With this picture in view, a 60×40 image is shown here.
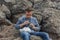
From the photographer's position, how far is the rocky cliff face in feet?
23.1

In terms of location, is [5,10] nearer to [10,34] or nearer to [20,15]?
[20,15]

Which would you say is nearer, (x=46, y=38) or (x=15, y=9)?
(x=46, y=38)

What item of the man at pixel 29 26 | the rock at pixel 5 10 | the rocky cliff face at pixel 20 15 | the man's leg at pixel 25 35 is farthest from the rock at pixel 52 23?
the man's leg at pixel 25 35

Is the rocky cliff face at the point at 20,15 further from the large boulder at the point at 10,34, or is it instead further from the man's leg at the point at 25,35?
the man's leg at the point at 25,35

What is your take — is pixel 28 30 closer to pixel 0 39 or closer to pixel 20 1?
pixel 0 39

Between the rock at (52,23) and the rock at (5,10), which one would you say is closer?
the rock at (52,23)

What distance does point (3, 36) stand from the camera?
6.68 m

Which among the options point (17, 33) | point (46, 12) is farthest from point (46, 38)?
point (46, 12)

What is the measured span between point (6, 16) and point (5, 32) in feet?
5.07

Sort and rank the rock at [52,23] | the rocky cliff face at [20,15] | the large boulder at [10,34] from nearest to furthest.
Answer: the large boulder at [10,34]
the rocky cliff face at [20,15]
the rock at [52,23]

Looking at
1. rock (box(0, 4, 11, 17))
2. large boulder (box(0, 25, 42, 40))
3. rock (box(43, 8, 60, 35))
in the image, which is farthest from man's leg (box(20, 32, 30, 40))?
rock (box(0, 4, 11, 17))

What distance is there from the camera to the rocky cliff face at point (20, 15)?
23.1 feet

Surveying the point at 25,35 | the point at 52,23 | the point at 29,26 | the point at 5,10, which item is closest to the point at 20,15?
the point at 5,10

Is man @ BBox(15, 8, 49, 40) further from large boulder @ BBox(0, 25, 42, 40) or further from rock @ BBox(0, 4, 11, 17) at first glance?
rock @ BBox(0, 4, 11, 17)
